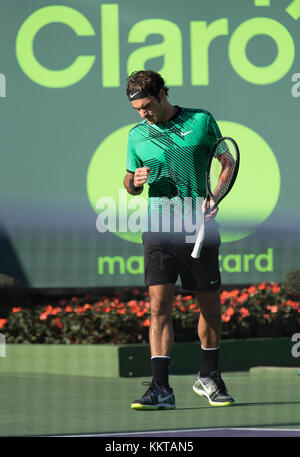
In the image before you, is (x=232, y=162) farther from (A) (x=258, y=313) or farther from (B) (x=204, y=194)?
(A) (x=258, y=313)

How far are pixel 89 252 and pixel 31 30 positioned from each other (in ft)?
9.03

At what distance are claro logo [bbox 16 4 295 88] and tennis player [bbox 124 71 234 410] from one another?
6939mm

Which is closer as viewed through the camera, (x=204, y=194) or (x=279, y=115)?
(x=204, y=194)

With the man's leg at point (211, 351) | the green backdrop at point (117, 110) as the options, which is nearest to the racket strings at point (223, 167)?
the man's leg at point (211, 351)

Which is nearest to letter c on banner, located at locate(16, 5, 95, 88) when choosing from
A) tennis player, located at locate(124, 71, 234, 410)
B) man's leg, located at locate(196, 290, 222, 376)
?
tennis player, located at locate(124, 71, 234, 410)

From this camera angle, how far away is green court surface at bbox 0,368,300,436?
6.89m

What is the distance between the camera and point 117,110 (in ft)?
48.4

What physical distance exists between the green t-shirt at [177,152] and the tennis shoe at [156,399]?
108 cm

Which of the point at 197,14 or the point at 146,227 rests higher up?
the point at 197,14

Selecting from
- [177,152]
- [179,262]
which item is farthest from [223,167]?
[179,262]

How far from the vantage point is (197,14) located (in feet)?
48.5

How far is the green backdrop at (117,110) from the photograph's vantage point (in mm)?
14312
